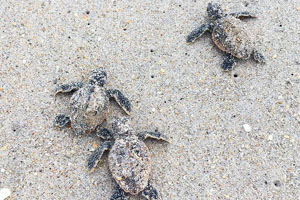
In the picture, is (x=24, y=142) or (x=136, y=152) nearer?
(x=136, y=152)

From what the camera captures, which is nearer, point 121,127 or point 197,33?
point 121,127

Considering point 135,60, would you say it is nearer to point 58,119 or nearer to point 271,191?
point 58,119

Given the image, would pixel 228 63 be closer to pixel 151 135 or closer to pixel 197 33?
pixel 197 33

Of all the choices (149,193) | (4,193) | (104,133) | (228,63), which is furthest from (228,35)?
(4,193)

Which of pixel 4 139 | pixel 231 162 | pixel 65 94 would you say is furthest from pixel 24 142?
pixel 231 162

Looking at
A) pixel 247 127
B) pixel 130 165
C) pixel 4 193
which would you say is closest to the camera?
pixel 130 165

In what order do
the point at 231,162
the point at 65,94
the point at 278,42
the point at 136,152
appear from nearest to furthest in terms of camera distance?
the point at 136,152
the point at 231,162
the point at 65,94
the point at 278,42

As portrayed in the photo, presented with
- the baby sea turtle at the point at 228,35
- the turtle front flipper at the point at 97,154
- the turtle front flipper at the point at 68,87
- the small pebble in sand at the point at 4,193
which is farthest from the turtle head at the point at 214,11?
the small pebble in sand at the point at 4,193
